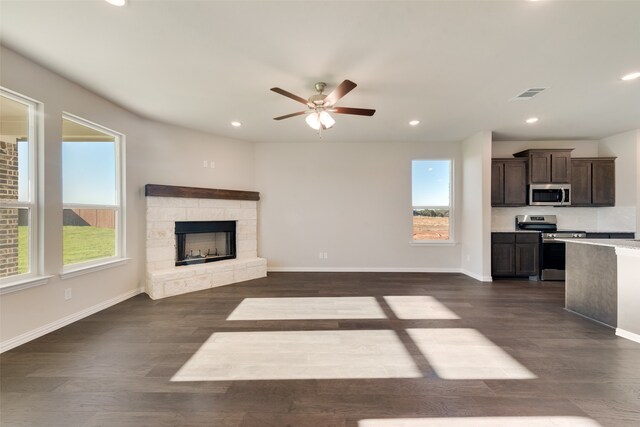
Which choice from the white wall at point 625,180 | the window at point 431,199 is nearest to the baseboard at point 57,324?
the window at point 431,199

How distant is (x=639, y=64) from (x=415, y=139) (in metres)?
2.97

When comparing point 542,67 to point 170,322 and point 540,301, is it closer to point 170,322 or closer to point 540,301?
point 540,301

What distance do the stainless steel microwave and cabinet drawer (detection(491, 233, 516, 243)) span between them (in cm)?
78

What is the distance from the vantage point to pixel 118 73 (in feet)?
8.96

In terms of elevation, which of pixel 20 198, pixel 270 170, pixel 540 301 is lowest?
pixel 540 301

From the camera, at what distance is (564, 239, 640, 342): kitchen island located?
8.45ft

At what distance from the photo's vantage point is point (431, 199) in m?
5.52

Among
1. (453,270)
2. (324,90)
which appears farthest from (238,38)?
(453,270)

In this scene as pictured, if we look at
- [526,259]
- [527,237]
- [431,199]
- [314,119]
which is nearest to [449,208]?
[431,199]

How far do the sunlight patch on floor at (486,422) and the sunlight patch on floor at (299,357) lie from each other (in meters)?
0.40

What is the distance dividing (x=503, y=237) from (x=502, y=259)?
0.41 metres

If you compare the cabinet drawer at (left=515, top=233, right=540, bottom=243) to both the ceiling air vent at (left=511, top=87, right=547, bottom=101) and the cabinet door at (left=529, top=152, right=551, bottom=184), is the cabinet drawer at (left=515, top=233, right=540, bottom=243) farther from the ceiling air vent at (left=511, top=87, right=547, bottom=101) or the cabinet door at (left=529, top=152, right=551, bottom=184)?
the ceiling air vent at (left=511, top=87, right=547, bottom=101)

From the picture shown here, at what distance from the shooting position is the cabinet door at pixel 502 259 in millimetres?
4820

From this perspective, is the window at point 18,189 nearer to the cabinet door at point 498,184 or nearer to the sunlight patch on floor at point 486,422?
the sunlight patch on floor at point 486,422
